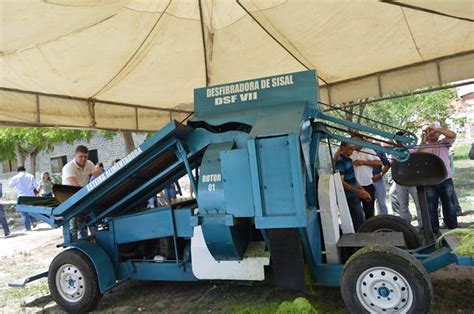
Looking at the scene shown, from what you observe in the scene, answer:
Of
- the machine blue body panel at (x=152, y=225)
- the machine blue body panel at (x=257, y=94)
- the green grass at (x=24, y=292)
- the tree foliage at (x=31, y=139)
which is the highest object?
the tree foliage at (x=31, y=139)

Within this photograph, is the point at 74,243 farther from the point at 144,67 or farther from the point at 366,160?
the point at 366,160

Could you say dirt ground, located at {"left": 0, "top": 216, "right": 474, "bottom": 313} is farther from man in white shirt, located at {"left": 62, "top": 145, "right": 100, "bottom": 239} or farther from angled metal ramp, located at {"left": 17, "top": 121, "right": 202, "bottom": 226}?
man in white shirt, located at {"left": 62, "top": 145, "right": 100, "bottom": 239}

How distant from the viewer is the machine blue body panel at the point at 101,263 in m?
4.27

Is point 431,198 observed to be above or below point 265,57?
below

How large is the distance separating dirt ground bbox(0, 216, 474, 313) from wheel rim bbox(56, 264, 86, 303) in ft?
1.05

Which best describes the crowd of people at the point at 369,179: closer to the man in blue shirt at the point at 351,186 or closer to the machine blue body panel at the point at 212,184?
the man in blue shirt at the point at 351,186

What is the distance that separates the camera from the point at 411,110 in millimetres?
24562

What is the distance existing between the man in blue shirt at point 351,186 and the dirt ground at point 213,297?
128 centimetres

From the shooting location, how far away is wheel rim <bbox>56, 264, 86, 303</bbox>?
14.2 feet

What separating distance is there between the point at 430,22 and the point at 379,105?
67.7ft

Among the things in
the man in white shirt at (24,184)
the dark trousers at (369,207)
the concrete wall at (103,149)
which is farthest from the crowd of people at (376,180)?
the concrete wall at (103,149)

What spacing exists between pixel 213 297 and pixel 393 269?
2185 millimetres

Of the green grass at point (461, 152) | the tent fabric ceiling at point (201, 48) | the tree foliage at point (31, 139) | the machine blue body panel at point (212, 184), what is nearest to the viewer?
the machine blue body panel at point (212, 184)

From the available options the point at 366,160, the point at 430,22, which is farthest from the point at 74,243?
the point at 430,22
